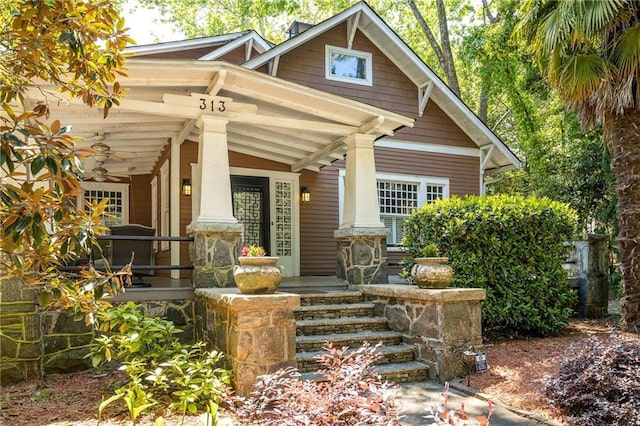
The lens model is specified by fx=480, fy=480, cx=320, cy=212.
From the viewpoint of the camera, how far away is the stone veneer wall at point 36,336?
5.04m

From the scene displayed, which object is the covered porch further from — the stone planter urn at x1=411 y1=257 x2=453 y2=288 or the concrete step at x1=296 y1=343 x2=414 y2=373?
the stone planter urn at x1=411 y1=257 x2=453 y2=288

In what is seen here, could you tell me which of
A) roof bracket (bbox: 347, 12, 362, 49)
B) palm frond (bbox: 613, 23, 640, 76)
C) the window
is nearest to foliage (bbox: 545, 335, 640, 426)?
palm frond (bbox: 613, 23, 640, 76)

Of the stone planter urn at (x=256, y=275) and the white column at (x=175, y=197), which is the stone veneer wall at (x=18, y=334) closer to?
the stone planter urn at (x=256, y=275)

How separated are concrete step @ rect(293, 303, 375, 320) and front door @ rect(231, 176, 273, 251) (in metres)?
3.64

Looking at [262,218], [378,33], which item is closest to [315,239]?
[262,218]

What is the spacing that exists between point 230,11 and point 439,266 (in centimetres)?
1958

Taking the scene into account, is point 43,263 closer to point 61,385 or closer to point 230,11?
point 61,385

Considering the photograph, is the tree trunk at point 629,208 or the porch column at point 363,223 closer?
the tree trunk at point 629,208

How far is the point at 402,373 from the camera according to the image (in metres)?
5.07

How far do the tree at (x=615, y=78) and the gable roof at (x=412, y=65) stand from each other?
4.11m

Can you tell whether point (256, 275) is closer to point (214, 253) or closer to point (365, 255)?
point (214, 253)

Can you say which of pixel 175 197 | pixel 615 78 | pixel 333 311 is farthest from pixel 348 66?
pixel 333 311

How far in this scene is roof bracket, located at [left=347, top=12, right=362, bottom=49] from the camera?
1059 cm

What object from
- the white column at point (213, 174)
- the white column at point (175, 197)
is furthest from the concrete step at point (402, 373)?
the white column at point (175, 197)
